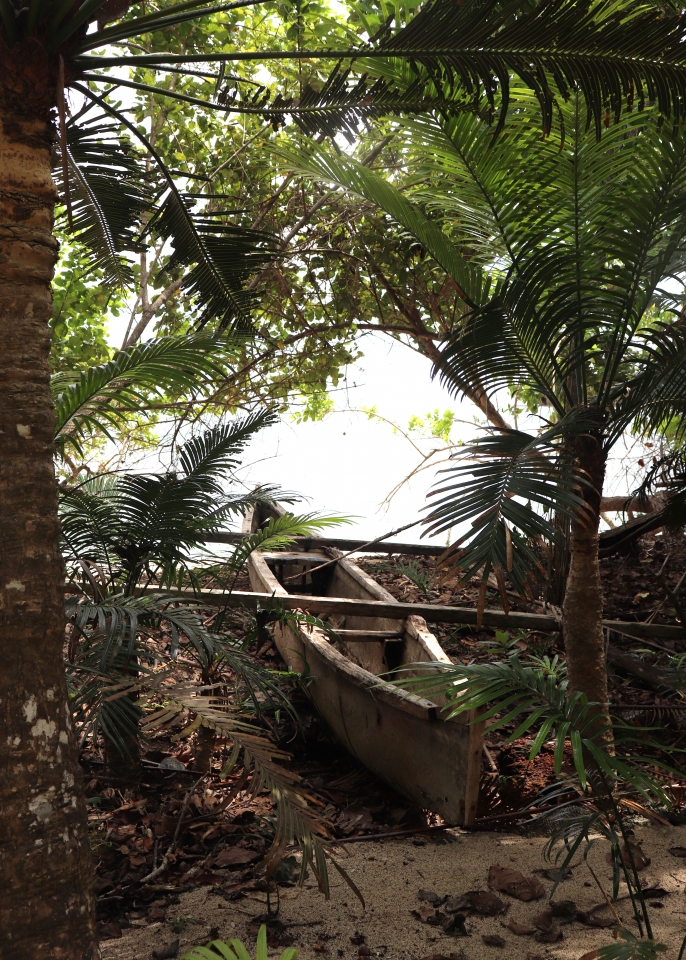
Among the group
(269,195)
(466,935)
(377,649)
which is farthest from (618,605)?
(269,195)

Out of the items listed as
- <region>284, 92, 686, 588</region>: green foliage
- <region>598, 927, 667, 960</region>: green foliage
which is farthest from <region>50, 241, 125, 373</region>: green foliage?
<region>598, 927, 667, 960</region>: green foliage

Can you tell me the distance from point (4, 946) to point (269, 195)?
19.7 ft

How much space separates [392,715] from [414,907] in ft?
3.03

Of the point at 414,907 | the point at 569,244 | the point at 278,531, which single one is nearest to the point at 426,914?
the point at 414,907

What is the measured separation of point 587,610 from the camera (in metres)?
2.77

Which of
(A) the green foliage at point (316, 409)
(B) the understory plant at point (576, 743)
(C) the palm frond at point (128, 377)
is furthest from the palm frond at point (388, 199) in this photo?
(A) the green foliage at point (316, 409)

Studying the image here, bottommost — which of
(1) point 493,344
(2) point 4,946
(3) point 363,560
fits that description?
(2) point 4,946

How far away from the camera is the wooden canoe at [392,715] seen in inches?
112

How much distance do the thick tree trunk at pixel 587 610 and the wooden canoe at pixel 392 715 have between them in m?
0.43

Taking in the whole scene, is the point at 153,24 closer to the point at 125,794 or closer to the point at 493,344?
the point at 493,344

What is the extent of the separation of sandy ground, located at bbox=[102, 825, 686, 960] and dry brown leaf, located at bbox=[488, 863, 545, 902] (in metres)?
0.02

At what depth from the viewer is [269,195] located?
6.45 metres

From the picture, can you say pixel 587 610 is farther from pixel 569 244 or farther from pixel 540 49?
pixel 540 49

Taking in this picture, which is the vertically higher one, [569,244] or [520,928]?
[569,244]
